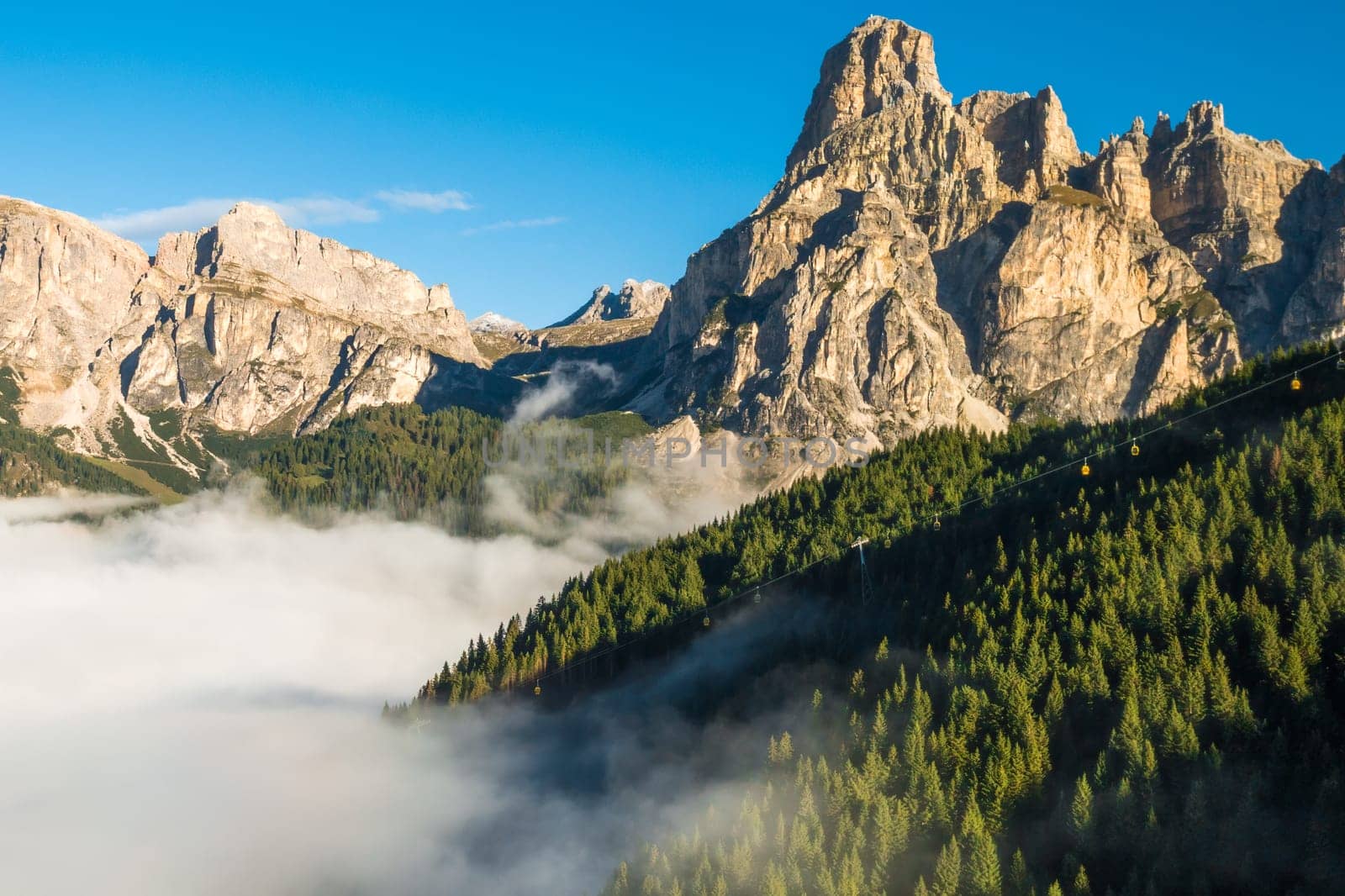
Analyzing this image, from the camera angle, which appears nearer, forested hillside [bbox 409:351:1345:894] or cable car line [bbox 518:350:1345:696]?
forested hillside [bbox 409:351:1345:894]

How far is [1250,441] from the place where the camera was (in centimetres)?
14388

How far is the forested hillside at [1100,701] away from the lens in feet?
334

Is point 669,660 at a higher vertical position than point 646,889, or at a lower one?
higher

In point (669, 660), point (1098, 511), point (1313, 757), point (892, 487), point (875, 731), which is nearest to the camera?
point (1313, 757)

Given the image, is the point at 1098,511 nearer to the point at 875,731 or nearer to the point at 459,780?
the point at 875,731

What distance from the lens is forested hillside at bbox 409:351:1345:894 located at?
102 meters

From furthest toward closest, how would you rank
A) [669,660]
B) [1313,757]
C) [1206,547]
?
[669,660] < [1206,547] < [1313,757]

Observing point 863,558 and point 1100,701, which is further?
point 863,558

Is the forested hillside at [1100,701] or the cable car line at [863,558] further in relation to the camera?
the cable car line at [863,558]

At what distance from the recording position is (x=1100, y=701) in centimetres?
11438

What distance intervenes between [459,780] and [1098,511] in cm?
8795

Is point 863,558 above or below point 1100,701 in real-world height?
above

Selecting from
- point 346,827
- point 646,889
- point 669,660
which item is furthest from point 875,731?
point 346,827

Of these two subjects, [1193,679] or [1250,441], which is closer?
[1193,679]
